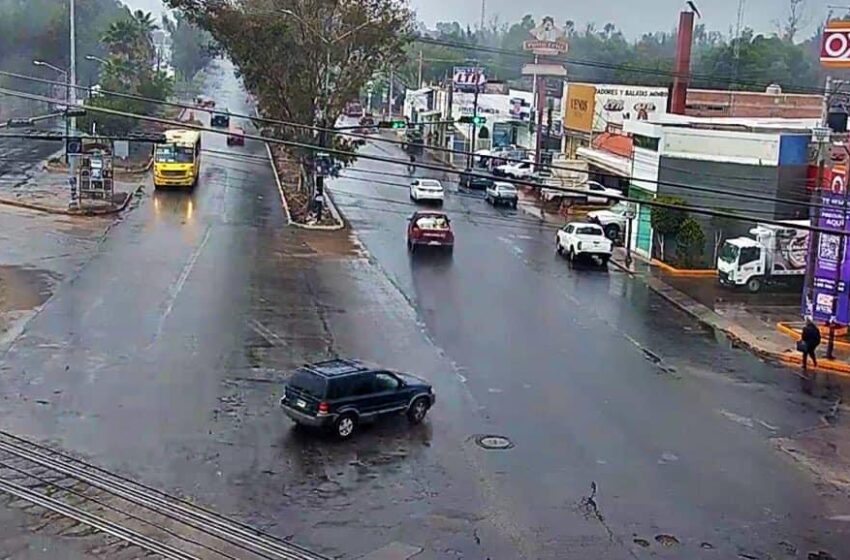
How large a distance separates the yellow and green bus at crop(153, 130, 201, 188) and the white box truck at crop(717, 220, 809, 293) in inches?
1159

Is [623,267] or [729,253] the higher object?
[729,253]

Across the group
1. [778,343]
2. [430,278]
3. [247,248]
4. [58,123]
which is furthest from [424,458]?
[58,123]

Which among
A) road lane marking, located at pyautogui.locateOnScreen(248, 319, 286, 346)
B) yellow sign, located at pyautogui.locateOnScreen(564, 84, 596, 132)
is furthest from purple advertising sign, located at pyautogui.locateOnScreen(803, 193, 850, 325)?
yellow sign, located at pyautogui.locateOnScreen(564, 84, 596, 132)

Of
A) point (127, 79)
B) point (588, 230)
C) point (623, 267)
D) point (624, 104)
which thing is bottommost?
point (623, 267)

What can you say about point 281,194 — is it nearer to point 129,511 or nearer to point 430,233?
point 430,233

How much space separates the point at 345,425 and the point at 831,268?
55.3 feet

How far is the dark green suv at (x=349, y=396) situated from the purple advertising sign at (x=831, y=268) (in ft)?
47.2

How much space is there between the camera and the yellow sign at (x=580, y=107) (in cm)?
6862

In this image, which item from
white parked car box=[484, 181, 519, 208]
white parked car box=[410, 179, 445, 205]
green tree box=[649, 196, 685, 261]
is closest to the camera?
green tree box=[649, 196, 685, 261]

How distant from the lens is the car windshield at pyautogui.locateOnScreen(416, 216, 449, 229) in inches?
1628

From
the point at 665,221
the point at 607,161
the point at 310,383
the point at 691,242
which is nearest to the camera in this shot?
the point at 310,383

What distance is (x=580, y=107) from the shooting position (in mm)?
70188

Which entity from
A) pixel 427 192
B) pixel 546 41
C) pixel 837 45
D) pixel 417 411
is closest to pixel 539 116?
pixel 546 41

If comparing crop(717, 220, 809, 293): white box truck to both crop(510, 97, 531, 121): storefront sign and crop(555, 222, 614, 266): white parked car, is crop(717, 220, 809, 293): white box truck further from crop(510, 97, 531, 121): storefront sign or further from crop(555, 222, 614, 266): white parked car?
crop(510, 97, 531, 121): storefront sign
